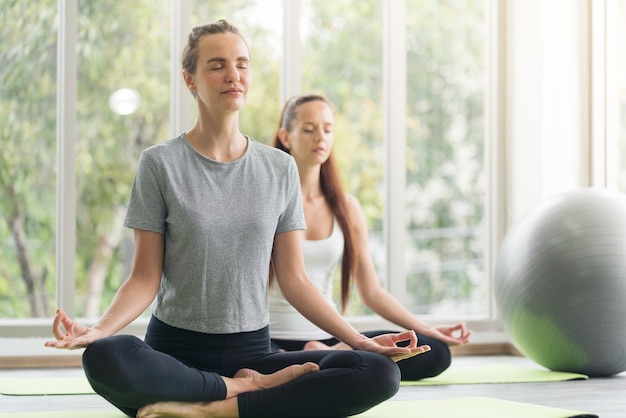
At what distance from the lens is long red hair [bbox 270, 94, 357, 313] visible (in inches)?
142

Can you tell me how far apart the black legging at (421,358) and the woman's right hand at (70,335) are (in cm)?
123

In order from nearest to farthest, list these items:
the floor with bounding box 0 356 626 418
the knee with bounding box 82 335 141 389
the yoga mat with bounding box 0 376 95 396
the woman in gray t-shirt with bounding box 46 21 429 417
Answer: the knee with bounding box 82 335 141 389 → the woman in gray t-shirt with bounding box 46 21 429 417 → the floor with bounding box 0 356 626 418 → the yoga mat with bounding box 0 376 95 396

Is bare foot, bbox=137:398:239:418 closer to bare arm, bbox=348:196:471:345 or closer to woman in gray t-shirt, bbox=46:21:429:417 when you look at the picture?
woman in gray t-shirt, bbox=46:21:429:417

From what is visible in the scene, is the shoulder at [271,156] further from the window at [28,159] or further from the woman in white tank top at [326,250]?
Answer: the window at [28,159]

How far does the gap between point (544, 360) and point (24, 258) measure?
232 centimetres

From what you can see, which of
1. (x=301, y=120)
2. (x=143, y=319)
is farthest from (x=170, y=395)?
(x=143, y=319)

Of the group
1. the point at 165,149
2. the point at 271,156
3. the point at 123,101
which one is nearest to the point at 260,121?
the point at 123,101

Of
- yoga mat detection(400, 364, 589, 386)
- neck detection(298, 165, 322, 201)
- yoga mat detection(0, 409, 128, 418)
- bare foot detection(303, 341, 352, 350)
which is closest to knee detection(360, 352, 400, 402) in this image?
yoga mat detection(0, 409, 128, 418)

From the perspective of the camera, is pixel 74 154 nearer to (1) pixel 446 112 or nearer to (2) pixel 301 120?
(2) pixel 301 120

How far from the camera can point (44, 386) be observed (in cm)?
343

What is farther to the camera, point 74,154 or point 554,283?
point 74,154

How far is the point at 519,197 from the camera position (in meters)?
4.81

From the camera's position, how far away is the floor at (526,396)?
287cm

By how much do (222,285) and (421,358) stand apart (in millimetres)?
1205
